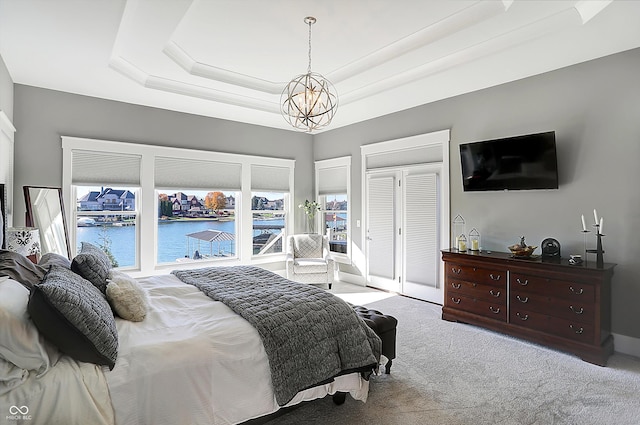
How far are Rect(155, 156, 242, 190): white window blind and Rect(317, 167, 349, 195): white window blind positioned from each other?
1697 millimetres

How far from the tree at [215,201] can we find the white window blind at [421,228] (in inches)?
122

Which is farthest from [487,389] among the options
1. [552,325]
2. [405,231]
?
[405,231]

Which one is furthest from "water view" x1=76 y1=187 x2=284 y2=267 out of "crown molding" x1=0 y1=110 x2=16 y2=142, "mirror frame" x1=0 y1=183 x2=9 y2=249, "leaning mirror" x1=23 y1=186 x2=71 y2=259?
"mirror frame" x1=0 y1=183 x2=9 y2=249

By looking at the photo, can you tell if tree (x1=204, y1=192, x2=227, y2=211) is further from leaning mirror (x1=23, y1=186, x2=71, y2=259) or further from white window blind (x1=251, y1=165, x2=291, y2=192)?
leaning mirror (x1=23, y1=186, x2=71, y2=259)

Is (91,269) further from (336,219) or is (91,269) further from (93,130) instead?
(336,219)

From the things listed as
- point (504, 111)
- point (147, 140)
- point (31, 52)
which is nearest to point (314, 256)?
point (147, 140)

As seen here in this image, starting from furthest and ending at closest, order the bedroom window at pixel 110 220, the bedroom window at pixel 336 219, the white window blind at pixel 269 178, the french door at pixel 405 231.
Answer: the bedroom window at pixel 336 219
the white window blind at pixel 269 178
the french door at pixel 405 231
the bedroom window at pixel 110 220

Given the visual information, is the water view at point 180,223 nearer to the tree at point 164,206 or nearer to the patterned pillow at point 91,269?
the tree at point 164,206

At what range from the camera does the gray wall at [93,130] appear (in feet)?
13.8

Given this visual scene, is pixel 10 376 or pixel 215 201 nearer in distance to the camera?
pixel 10 376

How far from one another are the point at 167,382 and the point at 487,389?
2.32 meters

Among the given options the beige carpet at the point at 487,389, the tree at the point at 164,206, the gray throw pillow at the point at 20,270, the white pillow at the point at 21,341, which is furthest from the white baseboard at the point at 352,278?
the white pillow at the point at 21,341

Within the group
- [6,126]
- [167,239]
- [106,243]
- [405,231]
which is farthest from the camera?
[167,239]

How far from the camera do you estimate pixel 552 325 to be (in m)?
3.36
